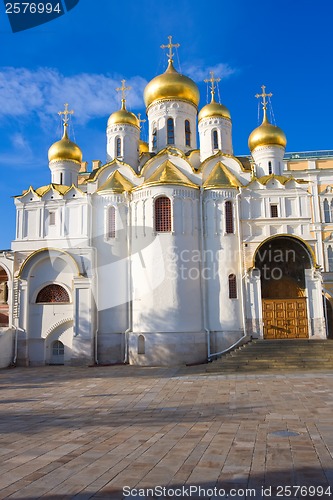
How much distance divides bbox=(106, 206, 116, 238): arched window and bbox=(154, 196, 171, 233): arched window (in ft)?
8.22

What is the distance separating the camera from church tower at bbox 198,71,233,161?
26.7 metres

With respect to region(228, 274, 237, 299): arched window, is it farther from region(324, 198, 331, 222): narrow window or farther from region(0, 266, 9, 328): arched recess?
region(324, 198, 331, 222): narrow window

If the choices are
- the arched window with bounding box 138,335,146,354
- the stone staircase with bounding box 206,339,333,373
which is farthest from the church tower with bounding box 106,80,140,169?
the stone staircase with bounding box 206,339,333,373

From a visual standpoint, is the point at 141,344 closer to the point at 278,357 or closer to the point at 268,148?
the point at 278,357

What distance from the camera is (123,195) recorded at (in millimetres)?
23828

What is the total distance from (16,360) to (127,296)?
639cm

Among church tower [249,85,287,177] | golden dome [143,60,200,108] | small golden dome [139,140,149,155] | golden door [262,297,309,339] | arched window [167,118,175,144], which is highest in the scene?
golden dome [143,60,200,108]

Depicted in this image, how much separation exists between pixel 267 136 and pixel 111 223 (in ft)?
33.9

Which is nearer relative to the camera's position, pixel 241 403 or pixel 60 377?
pixel 241 403

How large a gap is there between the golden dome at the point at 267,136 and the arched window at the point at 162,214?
757 cm

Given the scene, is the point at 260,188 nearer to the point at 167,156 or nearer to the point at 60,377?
the point at 167,156

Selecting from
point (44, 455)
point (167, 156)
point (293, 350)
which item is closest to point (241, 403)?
point (44, 455)

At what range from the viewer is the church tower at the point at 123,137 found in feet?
87.2
